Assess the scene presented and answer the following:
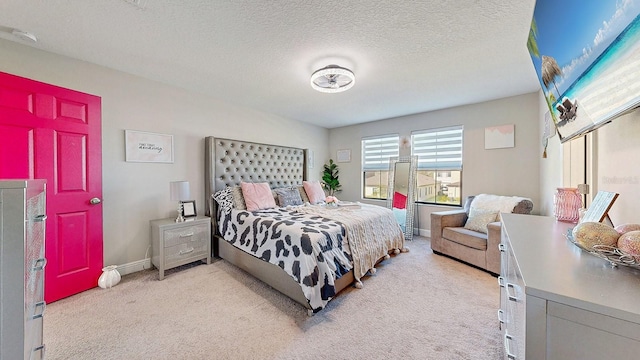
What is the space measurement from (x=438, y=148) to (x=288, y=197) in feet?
9.41

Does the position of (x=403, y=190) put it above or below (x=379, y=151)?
below

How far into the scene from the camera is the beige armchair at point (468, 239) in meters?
2.56

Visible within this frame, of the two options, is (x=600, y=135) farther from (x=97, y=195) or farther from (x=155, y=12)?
(x=97, y=195)

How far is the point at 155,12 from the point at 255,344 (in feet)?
8.32

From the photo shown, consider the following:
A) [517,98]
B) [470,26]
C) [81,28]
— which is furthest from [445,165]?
[81,28]

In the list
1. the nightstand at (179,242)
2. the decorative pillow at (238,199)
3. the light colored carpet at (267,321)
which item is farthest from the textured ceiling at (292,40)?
the light colored carpet at (267,321)

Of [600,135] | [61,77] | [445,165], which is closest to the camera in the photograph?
[600,135]

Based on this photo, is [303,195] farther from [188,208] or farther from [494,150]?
[494,150]

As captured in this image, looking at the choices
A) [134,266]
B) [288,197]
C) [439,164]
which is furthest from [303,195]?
[439,164]

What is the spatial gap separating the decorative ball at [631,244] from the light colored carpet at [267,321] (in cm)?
124

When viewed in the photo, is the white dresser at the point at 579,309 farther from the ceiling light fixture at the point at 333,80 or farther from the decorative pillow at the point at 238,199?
the decorative pillow at the point at 238,199

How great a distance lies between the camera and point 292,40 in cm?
191

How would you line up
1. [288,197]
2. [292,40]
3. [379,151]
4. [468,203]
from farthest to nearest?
[379,151] < [288,197] < [468,203] < [292,40]

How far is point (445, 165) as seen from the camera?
3971 mm
